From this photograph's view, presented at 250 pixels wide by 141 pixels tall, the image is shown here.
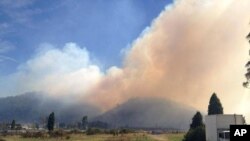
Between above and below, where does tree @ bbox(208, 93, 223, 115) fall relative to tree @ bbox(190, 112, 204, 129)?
above

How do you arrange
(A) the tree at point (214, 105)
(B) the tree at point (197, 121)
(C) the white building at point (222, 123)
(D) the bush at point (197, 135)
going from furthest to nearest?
(A) the tree at point (214, 105) < (B) the tree at point (197, 121) < (D) the bush at point (197, 135) < (C) the white building at point (222, 123)

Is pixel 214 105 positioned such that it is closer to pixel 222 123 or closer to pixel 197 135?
pixel 197 135

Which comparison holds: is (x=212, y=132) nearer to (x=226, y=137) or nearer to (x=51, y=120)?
(x=226, y=137)

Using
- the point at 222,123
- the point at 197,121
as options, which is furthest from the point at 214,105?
the point at 222,123

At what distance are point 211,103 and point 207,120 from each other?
3110 cm

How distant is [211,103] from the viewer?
302 ft

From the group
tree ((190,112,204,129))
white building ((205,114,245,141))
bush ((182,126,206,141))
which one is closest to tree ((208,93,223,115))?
tree ((190,112,204,129))

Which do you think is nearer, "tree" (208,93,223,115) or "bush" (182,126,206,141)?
"bush" (182,126,206,141)

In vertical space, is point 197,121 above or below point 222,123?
below

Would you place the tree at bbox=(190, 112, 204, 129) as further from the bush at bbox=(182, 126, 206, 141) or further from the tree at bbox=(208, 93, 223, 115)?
the bush at bbox=(182, 126, 206, 141)

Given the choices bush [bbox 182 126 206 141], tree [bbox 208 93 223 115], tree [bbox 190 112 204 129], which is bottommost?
bush [bbox 182 126 206 141]

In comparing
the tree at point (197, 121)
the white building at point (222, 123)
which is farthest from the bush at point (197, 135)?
the white building at point (222, 123)

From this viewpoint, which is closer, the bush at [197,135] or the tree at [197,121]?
the bush at [197,135]

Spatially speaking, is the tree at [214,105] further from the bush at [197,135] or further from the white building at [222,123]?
the white building at [222,123]
